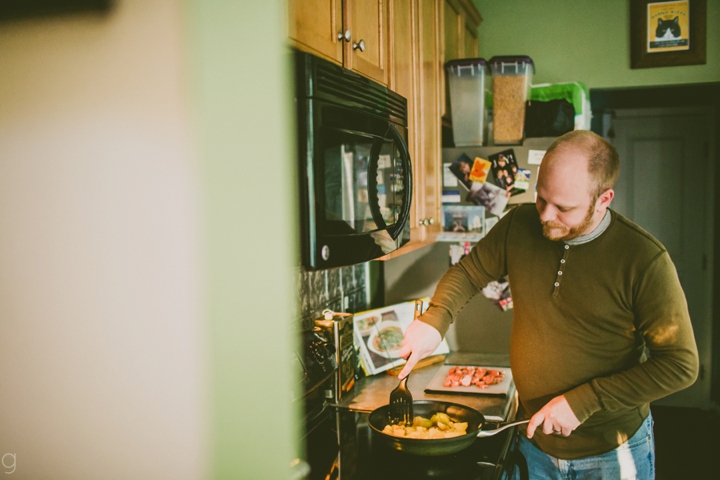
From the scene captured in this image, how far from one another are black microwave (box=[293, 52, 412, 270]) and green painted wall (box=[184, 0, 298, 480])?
1.57 feet

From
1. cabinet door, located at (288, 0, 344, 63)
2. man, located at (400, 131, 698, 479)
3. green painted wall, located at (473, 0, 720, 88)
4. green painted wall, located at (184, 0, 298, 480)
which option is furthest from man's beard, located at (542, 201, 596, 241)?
green painted wall, located at (473, 0, 720, 88)

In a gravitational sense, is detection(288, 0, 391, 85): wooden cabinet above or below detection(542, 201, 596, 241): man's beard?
above

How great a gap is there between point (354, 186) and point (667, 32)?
9.01ft

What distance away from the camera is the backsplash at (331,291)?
204cm

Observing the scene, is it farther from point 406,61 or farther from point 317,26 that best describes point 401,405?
point 406,61

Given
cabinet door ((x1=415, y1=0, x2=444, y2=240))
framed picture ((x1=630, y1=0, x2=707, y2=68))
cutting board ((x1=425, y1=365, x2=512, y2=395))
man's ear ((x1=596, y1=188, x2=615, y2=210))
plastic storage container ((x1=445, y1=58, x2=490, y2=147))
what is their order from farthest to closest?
framed picture ((x1=630, y1=0, x2=707, y2=68)) → plastic storage container ((x1=445, y1=58, x2=490, y2=147)) → cabinet door ((x1=415, y1=0, x2=444, y2=240)) → cutting board ((x1=425, y1=365, x2=512, y2=395)) → man's ear ((x1=596, y1=188, x2=615, y2=210))

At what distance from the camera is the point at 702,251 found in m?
4.25

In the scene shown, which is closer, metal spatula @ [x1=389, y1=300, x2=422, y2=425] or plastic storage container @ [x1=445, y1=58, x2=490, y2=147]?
metal spatula @ [x1=389, y1=300, x2=422, y2=425]

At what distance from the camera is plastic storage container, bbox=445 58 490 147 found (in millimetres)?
2523

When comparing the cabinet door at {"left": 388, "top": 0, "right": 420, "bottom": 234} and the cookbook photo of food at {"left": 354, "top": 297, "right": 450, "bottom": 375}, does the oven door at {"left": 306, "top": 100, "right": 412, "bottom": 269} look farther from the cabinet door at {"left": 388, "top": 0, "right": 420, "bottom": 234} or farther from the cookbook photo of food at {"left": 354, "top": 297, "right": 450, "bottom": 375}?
the cookbook photo of food at {"left": 354, "top": 297, "right": 450, "bottom": 375}

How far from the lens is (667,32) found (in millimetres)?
3131

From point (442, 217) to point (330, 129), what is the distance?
5.28ft

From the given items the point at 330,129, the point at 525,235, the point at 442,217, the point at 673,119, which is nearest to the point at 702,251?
the point at 673,119

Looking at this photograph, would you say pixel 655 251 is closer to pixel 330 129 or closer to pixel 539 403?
pixel 539 403
